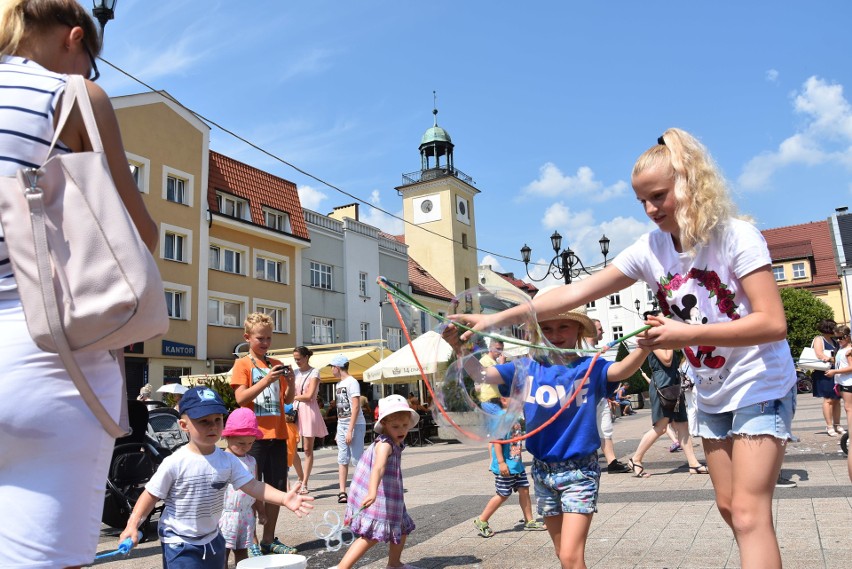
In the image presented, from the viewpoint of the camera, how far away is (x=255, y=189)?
32406 mm

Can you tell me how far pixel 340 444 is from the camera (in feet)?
32.9

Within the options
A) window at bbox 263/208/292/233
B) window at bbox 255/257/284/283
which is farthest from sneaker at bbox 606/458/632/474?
window at bbox 263/208/292/233

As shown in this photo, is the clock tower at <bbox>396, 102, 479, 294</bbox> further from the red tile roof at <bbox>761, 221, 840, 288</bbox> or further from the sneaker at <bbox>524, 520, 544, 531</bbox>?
the sneaker at <bbox>524, 520, 544, 531</bbox>

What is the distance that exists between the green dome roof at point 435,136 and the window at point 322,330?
2654 cm

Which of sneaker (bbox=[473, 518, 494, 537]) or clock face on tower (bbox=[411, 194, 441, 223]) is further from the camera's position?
clock face on tower (bbox=[411, 194, 441, 223])

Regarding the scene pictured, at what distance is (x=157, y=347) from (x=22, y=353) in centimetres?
2563

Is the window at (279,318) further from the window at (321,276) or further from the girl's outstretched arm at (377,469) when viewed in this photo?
the girl's outstretched arm at (377,469)

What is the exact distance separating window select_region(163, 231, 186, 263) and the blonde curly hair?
26434mm

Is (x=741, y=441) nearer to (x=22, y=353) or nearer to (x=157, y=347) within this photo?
(x=22, y=353)

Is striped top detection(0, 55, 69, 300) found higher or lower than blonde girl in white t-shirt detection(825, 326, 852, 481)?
higher

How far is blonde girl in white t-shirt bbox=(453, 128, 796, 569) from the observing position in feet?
9.15

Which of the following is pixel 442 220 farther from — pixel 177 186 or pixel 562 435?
pixel 562 435

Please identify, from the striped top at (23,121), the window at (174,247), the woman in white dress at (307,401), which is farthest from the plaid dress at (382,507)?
the window at (174,247)

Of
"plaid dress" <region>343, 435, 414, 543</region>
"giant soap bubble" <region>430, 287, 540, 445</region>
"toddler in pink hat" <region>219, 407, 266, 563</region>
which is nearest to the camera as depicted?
"giant soap bubble" <region>430, 287, 540, 445</region>
